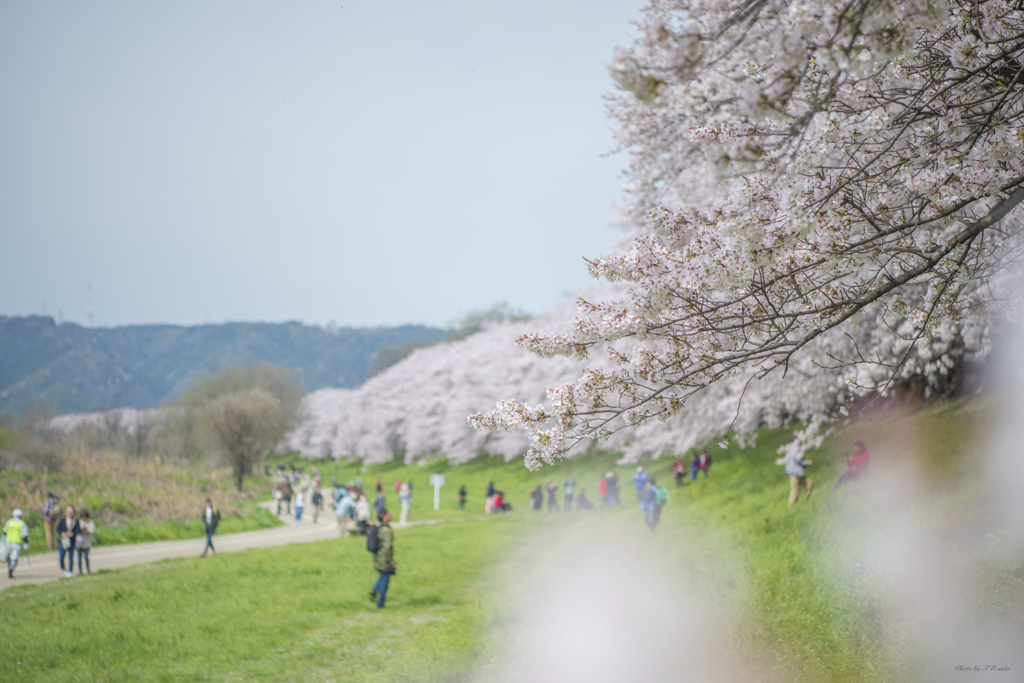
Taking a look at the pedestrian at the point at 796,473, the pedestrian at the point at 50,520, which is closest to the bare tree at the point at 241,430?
the pedestrian at the point at 50,520

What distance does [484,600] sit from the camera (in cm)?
1216

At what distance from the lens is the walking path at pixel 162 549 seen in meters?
14.5

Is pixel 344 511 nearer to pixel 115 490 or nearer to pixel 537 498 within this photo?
pixel 115 490

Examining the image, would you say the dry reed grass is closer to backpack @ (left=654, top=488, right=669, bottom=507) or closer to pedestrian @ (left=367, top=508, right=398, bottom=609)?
pedestrian @ (left=367, top=508, right=398, bottom=609)

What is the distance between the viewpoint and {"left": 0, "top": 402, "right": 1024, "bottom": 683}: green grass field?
7.54 m

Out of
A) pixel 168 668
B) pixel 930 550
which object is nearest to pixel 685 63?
pixel 930 550

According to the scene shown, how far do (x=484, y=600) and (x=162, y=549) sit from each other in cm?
1176

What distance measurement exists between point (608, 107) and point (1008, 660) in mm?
10573

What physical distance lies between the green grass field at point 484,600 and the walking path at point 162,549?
1.70m

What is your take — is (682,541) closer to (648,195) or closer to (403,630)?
(403,630)

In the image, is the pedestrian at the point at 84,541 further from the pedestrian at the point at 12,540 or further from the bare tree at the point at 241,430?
the bare tree at the point at 241,430

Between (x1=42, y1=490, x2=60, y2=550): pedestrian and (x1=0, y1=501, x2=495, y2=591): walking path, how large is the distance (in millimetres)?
299

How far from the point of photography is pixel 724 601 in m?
9.59

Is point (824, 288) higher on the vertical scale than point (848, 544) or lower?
higher
